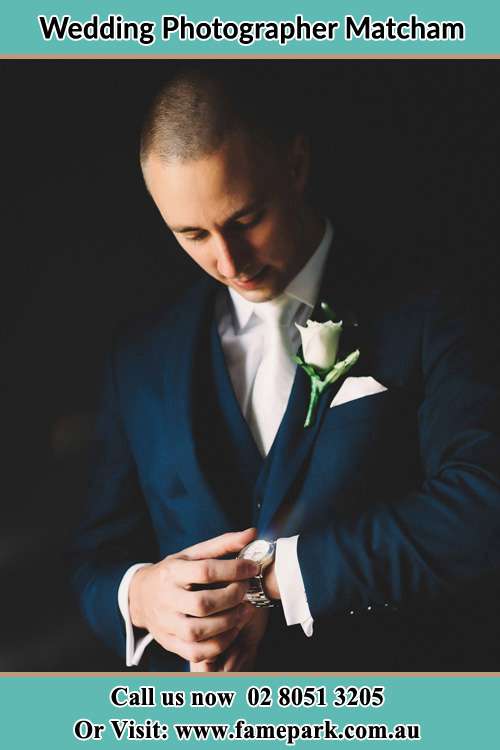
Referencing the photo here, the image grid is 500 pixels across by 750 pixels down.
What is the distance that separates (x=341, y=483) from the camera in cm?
147

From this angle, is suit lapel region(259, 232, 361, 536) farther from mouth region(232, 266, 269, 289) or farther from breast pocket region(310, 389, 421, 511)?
mouth region(232, 266, 269, 289)

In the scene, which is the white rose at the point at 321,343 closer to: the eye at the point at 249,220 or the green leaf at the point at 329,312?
the green leaf at the point at 329,312

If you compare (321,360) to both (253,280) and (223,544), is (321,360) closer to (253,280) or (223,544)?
(253,280)

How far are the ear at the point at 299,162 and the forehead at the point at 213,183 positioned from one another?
3.2 inches

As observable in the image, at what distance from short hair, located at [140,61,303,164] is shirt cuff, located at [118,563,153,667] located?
33.9 inches

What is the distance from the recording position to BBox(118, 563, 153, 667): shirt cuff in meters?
1.61

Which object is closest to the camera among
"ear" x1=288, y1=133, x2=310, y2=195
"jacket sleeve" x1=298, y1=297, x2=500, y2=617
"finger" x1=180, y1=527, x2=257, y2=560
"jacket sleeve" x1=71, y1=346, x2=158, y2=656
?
"jacket sleeve" x1=298, y1=297, x2=500, y2=617

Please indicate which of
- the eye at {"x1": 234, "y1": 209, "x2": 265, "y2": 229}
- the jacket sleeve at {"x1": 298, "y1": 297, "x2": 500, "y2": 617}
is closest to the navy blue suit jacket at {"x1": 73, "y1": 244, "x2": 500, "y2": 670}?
the jacket sleeve at {"x1": 298, "y1": 297, "x2": 500, "y2": 617}

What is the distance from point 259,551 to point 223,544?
7 centimetres

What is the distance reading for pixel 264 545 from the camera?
4.84 feet

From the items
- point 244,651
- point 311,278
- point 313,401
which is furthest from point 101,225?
point 244,651
